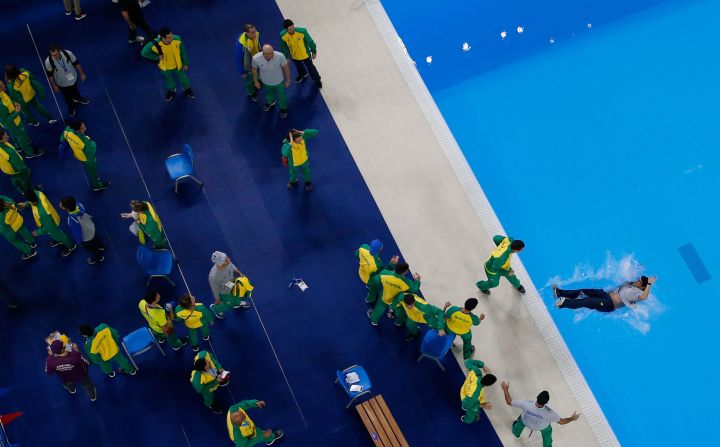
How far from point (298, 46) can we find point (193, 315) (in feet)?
14.0

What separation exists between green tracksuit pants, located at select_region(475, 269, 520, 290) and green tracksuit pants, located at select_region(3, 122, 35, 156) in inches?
253

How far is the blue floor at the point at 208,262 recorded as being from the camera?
10.3 metres

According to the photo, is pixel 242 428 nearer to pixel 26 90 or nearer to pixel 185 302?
pixel 185 302

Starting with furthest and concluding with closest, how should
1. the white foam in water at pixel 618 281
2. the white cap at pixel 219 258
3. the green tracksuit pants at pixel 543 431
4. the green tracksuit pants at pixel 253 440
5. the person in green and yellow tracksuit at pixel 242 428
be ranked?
1. the white foam in water at pixel 618 281
2. the white cap at pixel 219 258
3. the green tracksuit pants at pixel 543 431
4. the green tracksuit pants at pixel 253 440
5. the person in green and yellow tracksuit at pixel 242 428

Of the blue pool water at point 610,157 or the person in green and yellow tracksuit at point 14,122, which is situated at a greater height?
the person in green and yellow tracksuit at point 14,122

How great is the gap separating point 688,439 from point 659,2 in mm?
7202

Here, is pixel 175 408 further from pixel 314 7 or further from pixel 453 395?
pixel 314 7

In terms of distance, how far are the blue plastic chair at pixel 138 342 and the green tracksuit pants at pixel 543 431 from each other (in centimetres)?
445

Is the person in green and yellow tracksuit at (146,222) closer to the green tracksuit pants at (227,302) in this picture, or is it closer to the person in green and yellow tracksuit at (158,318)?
the person in green and yellow tracksuit at (158,318)

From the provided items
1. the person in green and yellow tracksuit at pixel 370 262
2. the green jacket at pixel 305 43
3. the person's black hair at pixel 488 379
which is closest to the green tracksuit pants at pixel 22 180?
the green jacket at pixel 305 43

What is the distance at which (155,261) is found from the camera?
34.4 feet

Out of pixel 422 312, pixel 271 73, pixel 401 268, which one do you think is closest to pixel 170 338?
pixel 401 268

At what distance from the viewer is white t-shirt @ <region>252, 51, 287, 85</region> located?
1118 cm

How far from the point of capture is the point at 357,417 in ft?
33.9
